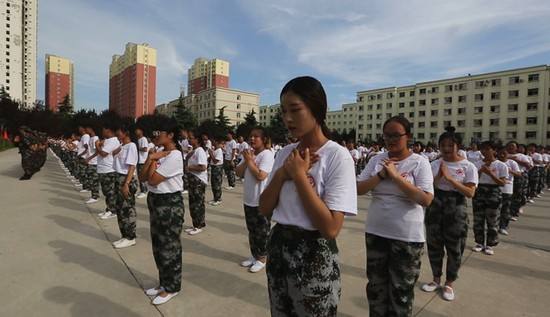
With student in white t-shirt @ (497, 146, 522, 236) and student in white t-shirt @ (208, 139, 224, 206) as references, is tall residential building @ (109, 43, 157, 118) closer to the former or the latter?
student in white t-shirt @ (208, 139, 224, 206)

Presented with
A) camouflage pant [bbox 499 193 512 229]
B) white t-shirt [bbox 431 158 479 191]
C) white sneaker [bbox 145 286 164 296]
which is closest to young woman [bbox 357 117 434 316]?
white t-shirt [bbox 431 158 479 191]

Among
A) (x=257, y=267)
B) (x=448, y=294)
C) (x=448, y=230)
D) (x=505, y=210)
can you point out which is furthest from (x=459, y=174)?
(x=505, y=210)

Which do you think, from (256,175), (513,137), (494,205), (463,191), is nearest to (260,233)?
(256,175)

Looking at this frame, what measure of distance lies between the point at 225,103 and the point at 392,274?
71.4m

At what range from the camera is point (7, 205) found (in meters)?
7.33

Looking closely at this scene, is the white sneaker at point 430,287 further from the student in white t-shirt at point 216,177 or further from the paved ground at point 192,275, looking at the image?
the student in white t-shirt at point 216,177

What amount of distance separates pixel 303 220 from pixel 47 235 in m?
5.68

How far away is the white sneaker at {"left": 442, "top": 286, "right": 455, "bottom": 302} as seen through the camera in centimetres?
326

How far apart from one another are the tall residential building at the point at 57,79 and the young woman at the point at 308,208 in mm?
117525

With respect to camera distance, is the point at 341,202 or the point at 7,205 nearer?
the point at 341,202

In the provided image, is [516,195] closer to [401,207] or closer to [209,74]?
[401,207]

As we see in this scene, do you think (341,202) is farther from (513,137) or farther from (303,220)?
(513,137)

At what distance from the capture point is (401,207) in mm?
2451

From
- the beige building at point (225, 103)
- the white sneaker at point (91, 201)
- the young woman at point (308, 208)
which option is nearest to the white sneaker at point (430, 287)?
the young woman at point (308, 208)
